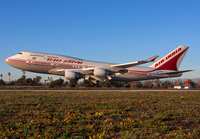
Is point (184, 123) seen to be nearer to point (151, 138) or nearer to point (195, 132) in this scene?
point (195, 132)

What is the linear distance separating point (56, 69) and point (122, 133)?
101ft

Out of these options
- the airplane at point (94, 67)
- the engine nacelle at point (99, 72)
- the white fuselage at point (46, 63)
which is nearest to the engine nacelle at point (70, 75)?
the airplane at point (94, 67)

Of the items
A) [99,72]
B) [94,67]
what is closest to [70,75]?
[99,72]

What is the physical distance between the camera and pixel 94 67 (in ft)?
128

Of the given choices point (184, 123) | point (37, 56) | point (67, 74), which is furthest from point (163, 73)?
point (184, 123)

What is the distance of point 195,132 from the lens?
705 centimetres

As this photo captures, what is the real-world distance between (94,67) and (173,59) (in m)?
18.9

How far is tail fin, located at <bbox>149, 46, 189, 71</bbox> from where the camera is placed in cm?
4231

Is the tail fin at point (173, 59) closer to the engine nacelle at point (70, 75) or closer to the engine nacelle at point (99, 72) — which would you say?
the engine nacelle at point (99, 72)

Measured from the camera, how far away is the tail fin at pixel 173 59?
42.3 metres

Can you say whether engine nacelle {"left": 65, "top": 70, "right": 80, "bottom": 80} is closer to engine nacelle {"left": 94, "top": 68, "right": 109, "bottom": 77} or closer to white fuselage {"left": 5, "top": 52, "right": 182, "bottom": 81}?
white fuselage {"left": 5, "top": 52, "right": 182, "bottom": 81}

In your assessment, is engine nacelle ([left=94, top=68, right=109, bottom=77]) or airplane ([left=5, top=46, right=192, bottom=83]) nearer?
airplane ([left=5, top=46, right=192, bottom=83])

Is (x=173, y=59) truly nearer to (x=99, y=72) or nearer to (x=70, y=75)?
(x=99, y=72)

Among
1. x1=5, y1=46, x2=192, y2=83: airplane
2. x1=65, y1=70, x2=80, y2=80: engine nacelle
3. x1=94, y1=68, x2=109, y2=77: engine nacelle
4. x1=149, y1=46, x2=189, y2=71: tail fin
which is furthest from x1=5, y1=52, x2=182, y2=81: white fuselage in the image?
x1=149, y1=46, x2=189, y2=71: tail fin
